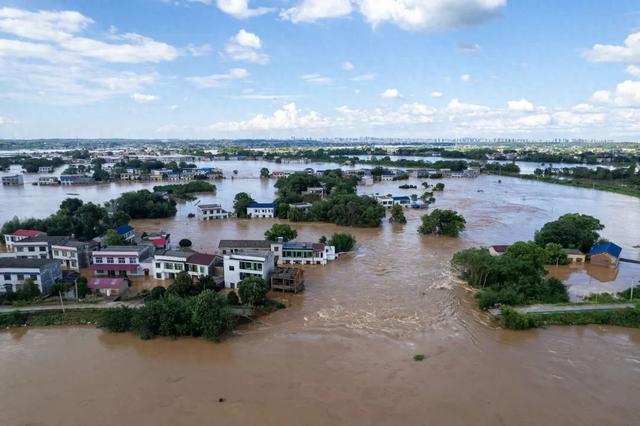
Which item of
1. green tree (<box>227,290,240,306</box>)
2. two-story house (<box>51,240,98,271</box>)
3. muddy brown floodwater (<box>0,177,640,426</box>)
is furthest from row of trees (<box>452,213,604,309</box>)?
two-story house (<box>51,240,98,271</box>)

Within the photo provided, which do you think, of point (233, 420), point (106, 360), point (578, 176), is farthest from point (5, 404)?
point (578, 176)

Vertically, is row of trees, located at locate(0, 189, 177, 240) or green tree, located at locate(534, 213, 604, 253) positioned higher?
row of trees, located at locate(0, 189, 177, 240)

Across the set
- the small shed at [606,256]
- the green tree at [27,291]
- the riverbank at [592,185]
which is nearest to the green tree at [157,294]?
the green tree at [27,291]

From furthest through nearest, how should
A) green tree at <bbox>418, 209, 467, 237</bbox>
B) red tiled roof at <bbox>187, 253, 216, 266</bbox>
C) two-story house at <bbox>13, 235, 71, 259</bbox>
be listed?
1. green tree at <bbox>418, 209, 467, 237</bbox>
2. two-story house at <bbox>13, 235, 71, 259</bbox>
3. red tiled roof at <bbox>187, 253, 216, 266</bbox>

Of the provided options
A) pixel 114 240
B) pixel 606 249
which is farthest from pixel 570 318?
pixel 114 240

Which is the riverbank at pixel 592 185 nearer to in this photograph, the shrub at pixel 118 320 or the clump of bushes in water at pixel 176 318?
the clump of bushes in water at pixel 176 318

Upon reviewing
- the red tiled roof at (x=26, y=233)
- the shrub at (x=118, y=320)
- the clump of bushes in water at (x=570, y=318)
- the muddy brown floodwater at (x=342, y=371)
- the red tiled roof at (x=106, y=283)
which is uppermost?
the red tiled roof at (x=26, y=233)

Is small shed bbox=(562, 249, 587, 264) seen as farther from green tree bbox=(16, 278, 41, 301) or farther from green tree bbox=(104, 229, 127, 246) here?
green tree bbox=(16, 278, 41, 301)
